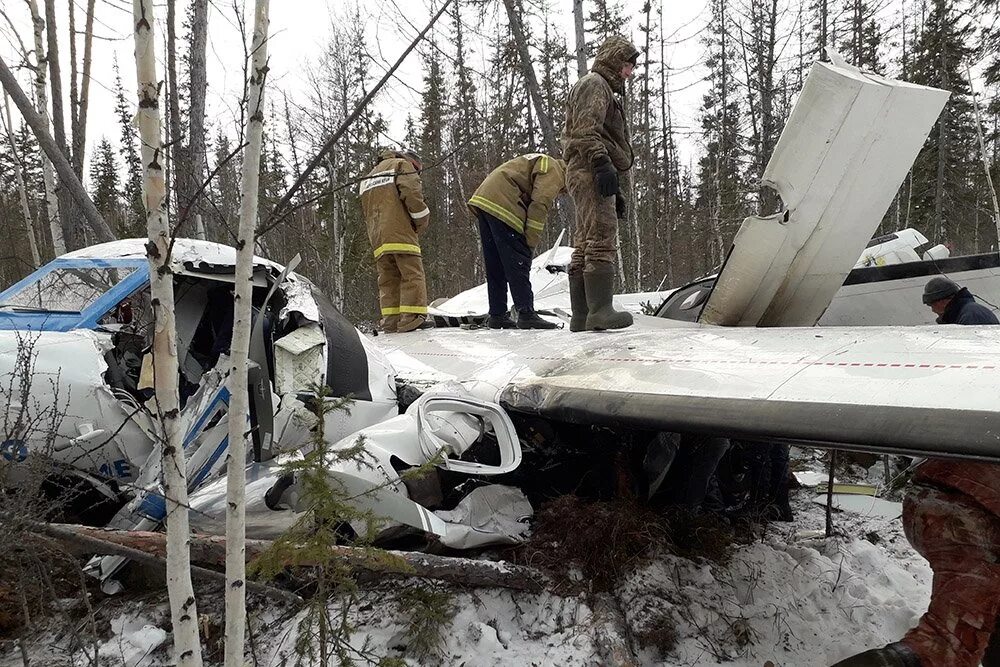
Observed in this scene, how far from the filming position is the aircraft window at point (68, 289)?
3.73 meters

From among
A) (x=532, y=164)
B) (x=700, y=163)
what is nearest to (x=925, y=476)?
(x=532, y=164)

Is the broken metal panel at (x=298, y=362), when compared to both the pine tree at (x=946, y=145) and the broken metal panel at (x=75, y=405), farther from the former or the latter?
the pine tree at (x=946, y=145)

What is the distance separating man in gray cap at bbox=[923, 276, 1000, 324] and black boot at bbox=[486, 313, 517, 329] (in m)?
3.47

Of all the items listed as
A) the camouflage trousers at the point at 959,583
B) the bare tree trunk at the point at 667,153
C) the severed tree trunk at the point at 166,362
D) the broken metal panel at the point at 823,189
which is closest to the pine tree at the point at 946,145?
the bare tree trunk at the point at 667,153

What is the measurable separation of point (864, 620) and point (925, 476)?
1.15 metres

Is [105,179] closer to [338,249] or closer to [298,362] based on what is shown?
[338,249]

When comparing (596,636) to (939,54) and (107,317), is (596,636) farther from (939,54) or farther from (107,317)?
(939,54)

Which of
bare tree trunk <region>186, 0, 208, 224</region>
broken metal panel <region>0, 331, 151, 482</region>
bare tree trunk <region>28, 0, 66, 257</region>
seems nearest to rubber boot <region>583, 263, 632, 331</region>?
broken metal panel <region>0, 331, 151, 482</region>

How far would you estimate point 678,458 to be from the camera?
354cm

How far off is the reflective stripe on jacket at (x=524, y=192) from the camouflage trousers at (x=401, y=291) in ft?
3.88

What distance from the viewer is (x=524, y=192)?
18.4 feet

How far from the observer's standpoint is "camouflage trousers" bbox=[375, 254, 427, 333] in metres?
6.44

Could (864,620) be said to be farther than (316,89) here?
No

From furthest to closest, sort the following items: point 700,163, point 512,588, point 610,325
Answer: point 700,163 → point 610,325 → point 512,588
